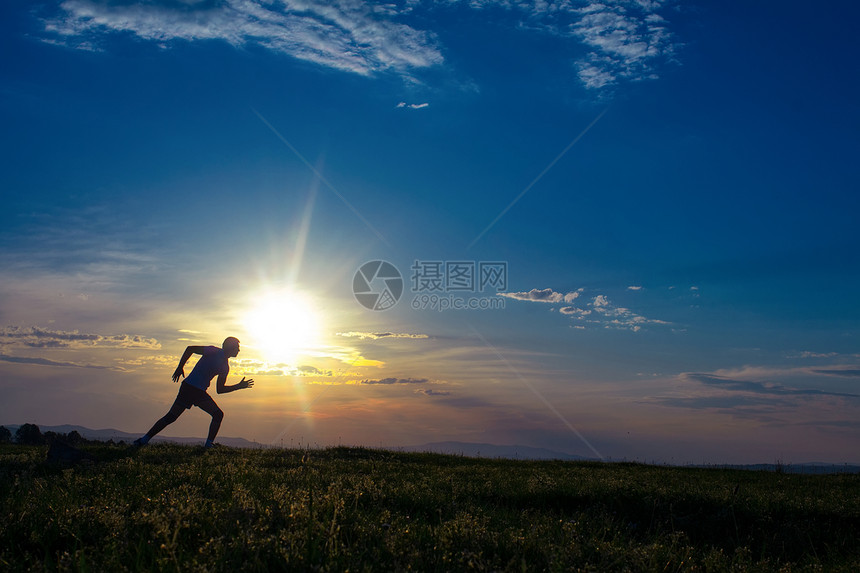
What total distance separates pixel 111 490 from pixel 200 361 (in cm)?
1059

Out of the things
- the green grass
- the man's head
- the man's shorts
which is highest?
the man's head

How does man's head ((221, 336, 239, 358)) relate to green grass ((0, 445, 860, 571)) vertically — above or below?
above

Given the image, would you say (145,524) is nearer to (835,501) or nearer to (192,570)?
(192,570)

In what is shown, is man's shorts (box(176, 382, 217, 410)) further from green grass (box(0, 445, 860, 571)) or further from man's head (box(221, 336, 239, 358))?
green grass (box(0, 445, 860, 571))

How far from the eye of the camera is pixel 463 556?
4.53 m

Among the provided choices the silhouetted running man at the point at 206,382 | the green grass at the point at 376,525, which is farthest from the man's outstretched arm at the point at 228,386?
the green grass at the point at 376,525

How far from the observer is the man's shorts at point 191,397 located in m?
17.2

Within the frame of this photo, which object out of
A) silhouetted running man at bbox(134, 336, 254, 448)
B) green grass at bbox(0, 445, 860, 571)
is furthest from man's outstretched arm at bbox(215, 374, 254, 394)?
green grass at bbox(0, 445, 860, 571)

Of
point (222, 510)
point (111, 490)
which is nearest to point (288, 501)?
point (222, 510)

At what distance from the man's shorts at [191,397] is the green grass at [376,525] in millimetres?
5913

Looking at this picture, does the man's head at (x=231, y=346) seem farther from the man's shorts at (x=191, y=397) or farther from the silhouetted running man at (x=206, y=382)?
the man's shorts at (x=191, y=397)

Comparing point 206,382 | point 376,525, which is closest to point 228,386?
point 206,382

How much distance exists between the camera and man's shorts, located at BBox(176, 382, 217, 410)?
17227 millimetres

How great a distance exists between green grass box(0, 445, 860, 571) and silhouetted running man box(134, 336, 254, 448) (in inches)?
233
